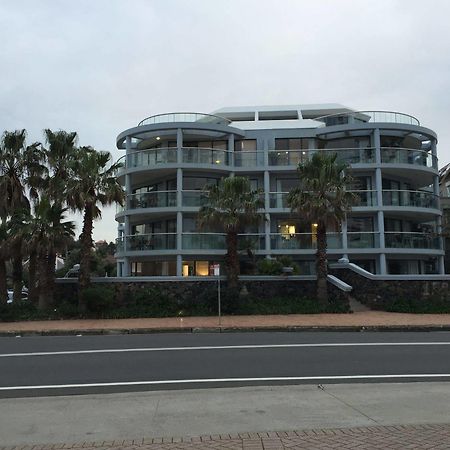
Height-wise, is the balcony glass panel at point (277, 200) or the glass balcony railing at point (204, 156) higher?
the glass balcony railing at point (204, 156)

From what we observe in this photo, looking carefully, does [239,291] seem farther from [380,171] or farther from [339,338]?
[380,171]

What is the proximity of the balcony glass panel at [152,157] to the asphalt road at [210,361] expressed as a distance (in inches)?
761

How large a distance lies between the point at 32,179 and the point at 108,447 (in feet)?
77.3

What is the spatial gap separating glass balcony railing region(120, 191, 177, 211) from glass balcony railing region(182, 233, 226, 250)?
101 inches

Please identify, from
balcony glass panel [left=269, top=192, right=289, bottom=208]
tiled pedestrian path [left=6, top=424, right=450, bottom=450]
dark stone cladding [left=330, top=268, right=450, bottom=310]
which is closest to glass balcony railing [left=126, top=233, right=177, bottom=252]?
balcony glass panel [left=269, top=192, right=289, bottom=208]

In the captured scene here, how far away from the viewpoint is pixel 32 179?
26656 millimetres

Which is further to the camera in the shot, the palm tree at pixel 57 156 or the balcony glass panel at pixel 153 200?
the balcony glass panel at pixel 153 200

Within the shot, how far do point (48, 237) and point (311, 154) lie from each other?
1875 cm

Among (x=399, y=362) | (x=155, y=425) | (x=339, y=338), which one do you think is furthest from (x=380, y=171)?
(x=155, y=425)

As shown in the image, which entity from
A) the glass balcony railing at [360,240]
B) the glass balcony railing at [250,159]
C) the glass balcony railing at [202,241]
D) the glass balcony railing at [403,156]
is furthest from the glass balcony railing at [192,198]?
the glass balcony railing at [403,156]

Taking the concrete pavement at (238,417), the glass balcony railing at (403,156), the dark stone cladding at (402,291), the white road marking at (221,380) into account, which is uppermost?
the glass balcony railing at (403,156)

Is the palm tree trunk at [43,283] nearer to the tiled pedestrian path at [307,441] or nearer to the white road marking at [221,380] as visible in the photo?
the white road marking at [221,380]

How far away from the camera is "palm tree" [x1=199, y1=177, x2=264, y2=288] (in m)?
24.1

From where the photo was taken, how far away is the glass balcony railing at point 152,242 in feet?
107
